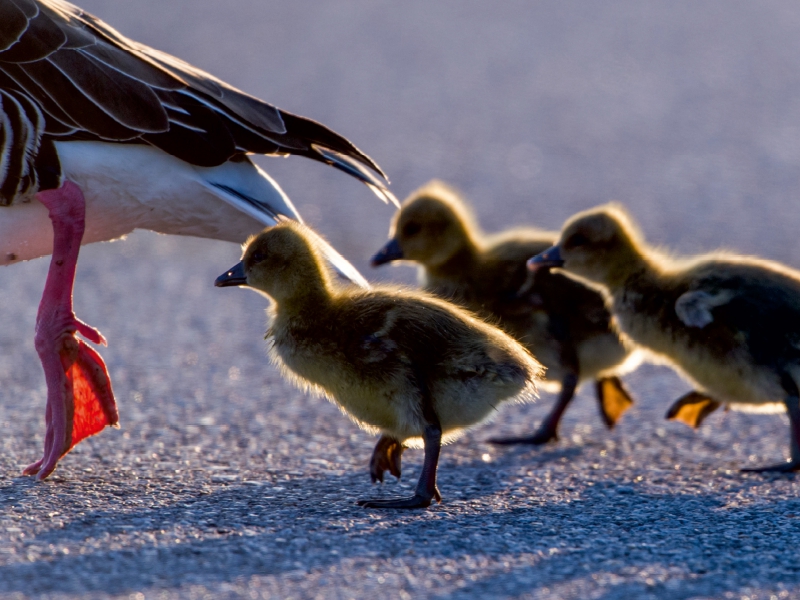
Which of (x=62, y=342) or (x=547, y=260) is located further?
(x=547, y=260)

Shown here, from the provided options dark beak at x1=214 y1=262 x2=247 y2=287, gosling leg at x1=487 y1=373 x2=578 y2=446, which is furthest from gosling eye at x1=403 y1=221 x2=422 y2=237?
dark beak at x1=214 y1=262 x2=247 y2=287

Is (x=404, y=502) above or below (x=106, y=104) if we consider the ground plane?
below

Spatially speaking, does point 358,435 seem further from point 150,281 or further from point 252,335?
point 150,281

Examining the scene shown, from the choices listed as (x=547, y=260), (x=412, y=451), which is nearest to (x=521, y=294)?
(x=547, y=260)

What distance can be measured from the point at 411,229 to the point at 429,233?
8 cm

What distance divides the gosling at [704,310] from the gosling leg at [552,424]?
A: 1.05ft

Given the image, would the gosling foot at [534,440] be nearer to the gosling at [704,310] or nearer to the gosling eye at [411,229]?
the gosling at [704,310]

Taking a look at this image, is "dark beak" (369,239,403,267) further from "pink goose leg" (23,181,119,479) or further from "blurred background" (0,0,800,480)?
"pink goose leg" (23,181,119,479)

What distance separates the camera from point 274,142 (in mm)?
3873

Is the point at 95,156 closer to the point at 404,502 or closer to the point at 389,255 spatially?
the point at 404,502

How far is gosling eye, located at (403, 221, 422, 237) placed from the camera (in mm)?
4844

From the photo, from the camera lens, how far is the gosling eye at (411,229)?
191 inches

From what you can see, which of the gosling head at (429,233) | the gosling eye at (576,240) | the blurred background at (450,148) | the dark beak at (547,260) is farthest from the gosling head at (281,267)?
the gosling head at (429,233)

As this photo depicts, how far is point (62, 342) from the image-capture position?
3.74m
